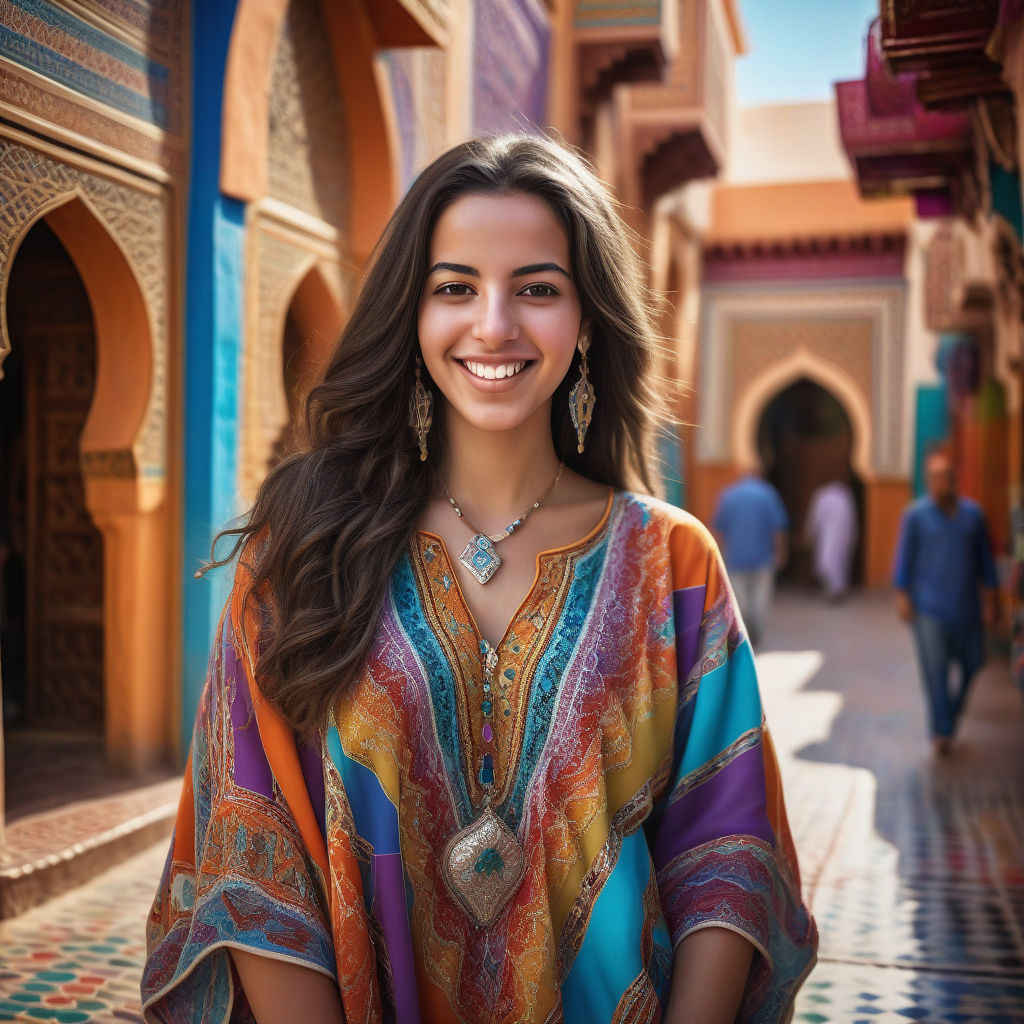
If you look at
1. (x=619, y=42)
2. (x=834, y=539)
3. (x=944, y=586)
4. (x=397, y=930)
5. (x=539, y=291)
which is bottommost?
(x=834, y=539)

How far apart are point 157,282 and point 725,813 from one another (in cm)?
305

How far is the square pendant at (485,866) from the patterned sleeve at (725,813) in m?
0.21

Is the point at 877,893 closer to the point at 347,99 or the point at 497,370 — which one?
the point at 497,370

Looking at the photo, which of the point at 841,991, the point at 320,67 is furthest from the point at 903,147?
the point at 841,991

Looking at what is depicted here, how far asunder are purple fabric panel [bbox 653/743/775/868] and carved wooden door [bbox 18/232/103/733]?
378 cm

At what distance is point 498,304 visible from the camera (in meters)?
1.46

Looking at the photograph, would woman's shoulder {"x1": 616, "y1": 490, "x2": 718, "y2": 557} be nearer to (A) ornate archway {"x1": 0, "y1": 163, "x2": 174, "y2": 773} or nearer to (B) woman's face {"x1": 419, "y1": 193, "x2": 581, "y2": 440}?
(B) woman's face {"x1": 419, "y1": 193, "x2": 581, "y2": 440}

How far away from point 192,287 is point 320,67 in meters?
1.56

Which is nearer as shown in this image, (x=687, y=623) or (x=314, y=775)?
(x=314, y=775)

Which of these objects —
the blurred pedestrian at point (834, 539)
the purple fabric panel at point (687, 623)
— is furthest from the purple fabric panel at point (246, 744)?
the blurred pedestrian at point (834, 539)

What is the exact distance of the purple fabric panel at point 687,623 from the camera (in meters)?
1.54

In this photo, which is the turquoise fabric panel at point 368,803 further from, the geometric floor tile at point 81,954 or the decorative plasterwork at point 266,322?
the decorative plasterwork at point 266,322

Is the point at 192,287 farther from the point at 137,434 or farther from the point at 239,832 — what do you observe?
the point at 239,832

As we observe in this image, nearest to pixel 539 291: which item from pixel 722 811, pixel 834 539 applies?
pixel 722 811
